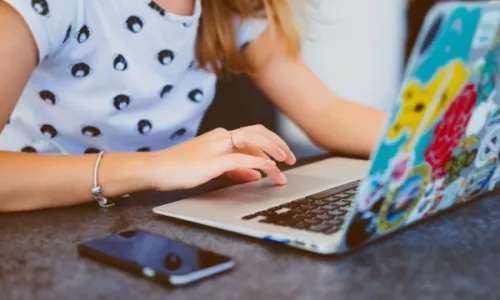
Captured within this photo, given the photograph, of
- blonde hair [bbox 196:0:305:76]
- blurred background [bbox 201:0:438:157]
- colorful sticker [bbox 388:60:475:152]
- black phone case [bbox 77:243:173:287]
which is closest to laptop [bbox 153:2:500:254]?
colorful sticker [bbox 388:60:475:152]

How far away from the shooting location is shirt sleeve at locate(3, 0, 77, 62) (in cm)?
85

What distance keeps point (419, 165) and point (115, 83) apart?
682mm

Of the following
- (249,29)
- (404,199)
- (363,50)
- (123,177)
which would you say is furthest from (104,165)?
(363,50)

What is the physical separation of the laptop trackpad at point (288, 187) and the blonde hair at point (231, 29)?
40 centimetres

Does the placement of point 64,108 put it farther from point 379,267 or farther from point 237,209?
point 379,267

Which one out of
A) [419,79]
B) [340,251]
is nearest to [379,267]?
[340,251]

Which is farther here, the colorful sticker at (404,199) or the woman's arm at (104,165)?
the woman's arm at (104,165)

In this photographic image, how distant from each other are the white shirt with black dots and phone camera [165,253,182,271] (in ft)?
1.68

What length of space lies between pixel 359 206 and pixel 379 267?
69 mm

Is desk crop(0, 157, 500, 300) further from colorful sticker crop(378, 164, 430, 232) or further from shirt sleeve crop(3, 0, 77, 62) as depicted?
shirt sleeve crop(3, 0, 77, 62)

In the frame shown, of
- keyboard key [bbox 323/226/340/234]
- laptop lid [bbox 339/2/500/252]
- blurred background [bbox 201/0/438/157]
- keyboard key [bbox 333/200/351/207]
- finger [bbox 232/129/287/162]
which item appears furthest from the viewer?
blurred background [bbox 201/0/438/157]

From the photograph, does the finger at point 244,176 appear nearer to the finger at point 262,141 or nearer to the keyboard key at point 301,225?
the finger at point 262,141

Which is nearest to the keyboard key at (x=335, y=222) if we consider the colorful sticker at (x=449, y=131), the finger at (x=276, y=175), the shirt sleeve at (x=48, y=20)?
the colorful sticker at (x=449, y=131)

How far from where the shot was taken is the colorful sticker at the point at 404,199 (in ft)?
1.75
